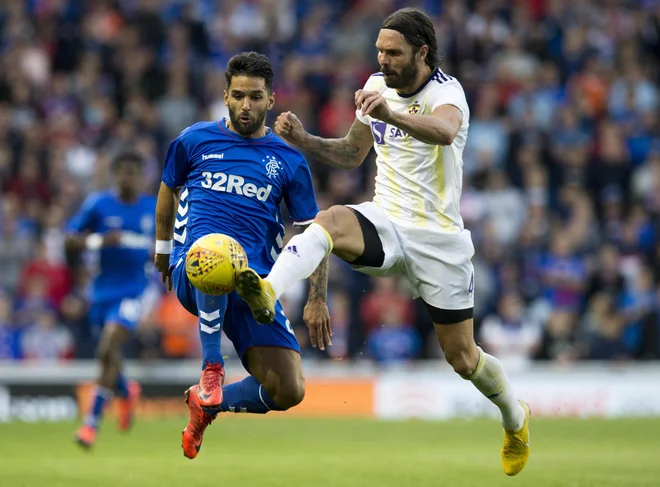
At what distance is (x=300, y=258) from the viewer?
7578mm

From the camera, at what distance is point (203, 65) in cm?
2000

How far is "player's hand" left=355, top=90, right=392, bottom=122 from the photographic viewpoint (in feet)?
23.8

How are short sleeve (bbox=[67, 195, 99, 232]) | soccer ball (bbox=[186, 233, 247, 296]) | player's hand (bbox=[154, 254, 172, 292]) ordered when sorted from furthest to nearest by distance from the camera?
short sleeve (bbox=[67, 195, 99, 232]) → player's hand (bbox=[154, 254, 172, 292]) → soccer ball (bbox=[186, 233, 247, 296])

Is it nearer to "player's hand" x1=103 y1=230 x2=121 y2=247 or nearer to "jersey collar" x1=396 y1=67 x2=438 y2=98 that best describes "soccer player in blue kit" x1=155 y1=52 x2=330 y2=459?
"jersey collar" x1=396 y1=67 x2=438 y2=98

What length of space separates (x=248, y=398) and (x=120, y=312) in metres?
5.08

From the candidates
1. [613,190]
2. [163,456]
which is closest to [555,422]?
[613,190]

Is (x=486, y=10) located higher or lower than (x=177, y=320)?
higher

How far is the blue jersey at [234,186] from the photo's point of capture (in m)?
8.26

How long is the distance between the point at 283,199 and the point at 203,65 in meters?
11.7

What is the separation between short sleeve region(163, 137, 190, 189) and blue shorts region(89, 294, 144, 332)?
5053mm

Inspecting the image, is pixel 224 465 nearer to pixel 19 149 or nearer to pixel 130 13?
pixel 19 149

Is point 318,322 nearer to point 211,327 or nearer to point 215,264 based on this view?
point 211,327

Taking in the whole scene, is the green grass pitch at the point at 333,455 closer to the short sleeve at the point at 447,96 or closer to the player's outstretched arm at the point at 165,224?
the player's outstretched arm at the point at 165,224

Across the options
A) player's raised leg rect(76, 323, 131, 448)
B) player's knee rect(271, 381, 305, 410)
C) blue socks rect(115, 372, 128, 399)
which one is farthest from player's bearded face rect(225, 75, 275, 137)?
blue socks rect(115, 372, 128, 399)
